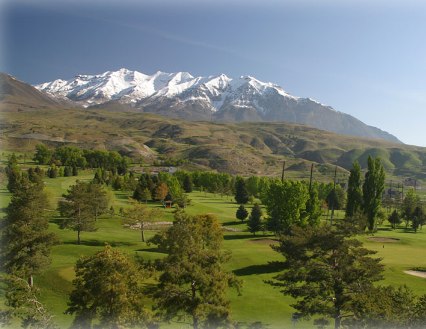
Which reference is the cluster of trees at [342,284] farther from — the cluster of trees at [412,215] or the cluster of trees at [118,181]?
the cluster of trees at [118,181]

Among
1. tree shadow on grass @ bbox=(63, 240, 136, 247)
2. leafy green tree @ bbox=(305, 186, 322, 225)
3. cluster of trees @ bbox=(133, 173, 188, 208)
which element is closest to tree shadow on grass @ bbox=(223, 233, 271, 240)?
leafy green tree @ bbox=(305, 186, 322, 225)

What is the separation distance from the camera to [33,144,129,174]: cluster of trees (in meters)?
163

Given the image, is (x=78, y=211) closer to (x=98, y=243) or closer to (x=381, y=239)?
(x=98, y=243)

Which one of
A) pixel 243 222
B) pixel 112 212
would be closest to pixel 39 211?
pixel 112 212

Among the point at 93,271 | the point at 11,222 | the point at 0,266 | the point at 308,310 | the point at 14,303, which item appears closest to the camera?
the point at 14,303

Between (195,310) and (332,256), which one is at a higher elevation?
(332,256)

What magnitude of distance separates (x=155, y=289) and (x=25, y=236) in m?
14.3

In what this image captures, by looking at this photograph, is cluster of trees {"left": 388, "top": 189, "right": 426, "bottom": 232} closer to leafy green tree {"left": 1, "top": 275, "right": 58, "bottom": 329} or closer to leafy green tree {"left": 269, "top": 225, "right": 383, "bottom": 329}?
leafy green tree {"left": 269, "top": 225, "right": 383, "bottom": 329}

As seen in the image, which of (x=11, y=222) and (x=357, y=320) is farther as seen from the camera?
(x=11, y=222)

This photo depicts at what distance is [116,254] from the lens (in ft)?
73.6

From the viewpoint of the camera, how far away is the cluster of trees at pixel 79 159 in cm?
16329

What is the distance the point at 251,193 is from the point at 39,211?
315 ft

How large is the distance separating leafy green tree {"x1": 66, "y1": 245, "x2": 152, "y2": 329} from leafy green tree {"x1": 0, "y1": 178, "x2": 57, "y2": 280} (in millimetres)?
11352

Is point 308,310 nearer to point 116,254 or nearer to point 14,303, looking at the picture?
point 116,254
